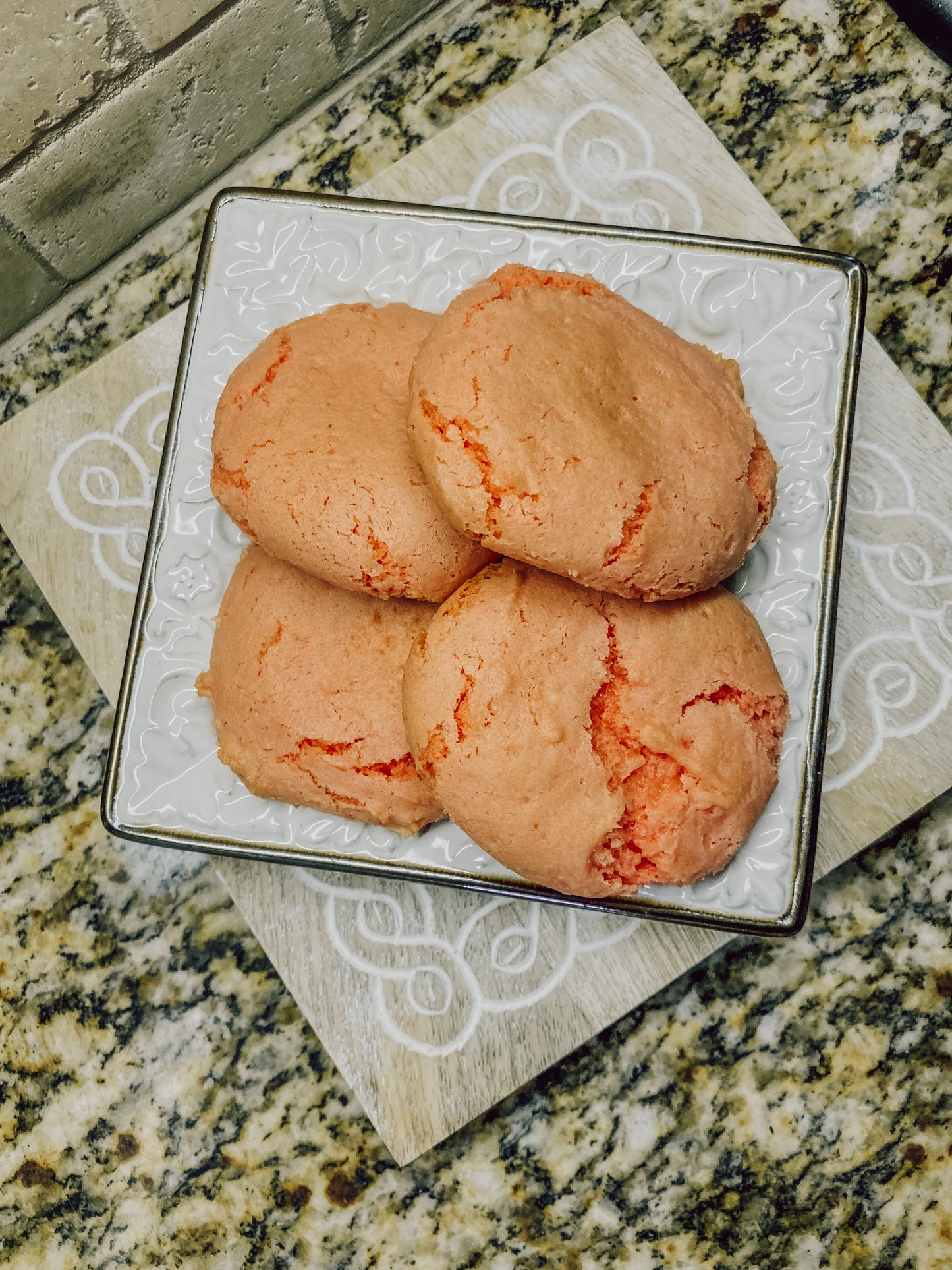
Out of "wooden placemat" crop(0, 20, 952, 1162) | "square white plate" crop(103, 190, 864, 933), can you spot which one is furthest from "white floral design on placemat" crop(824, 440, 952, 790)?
"square white plate" crop(103, 190, 864, 933)

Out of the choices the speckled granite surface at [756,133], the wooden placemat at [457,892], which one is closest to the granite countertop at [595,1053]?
the speckled granite surface at [756,133]

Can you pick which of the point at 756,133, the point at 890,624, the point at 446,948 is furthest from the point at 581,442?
the point at 756,133

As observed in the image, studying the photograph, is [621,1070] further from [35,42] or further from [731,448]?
[35,42]

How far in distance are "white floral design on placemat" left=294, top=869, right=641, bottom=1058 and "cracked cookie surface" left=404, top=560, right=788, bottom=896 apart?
0.87 feet

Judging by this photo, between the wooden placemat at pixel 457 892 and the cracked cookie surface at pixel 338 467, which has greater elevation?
the cracked cookie surface at pixel 338 467

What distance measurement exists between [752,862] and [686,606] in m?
0.27

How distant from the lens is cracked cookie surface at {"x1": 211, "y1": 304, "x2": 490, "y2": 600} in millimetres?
836

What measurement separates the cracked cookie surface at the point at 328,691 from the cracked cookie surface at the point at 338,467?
0.21 ft

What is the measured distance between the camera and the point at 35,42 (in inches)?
43.9

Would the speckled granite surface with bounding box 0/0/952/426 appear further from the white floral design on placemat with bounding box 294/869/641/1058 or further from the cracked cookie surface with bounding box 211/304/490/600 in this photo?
the white floral design on placemat with bounding box 294/869/641/1058

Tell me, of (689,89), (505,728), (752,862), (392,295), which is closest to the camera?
(505,728)

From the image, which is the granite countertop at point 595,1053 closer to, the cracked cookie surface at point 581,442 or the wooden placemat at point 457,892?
the wooden placemat at point 457,892

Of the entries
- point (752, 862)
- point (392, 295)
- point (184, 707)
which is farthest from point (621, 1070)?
point (392, 295)

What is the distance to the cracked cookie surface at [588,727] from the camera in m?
0.82
